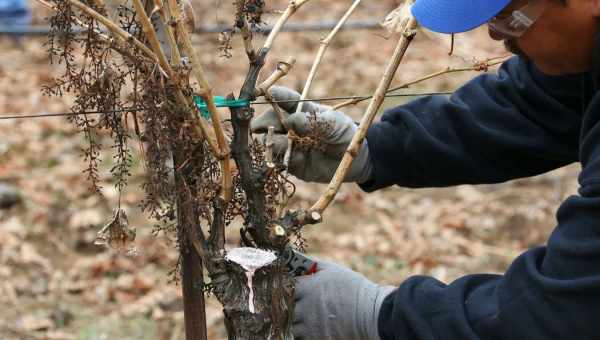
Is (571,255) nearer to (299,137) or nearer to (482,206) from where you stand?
(299,137)

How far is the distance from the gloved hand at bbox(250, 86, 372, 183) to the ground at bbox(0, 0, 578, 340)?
1.08m

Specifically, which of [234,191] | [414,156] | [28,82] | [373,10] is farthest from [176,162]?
[373,10]

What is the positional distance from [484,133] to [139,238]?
2.86 m

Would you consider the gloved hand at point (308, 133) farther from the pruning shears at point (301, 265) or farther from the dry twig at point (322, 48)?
the pruning shears at point (301, 265)

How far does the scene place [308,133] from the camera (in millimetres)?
2270

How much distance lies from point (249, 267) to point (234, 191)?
21 cm

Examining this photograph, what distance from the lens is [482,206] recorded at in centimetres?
514

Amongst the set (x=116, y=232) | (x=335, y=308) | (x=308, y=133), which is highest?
(x=308, y=133)

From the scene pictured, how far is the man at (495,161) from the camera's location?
64.4 inches

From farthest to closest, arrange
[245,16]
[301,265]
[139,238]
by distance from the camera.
Result: [139,238] → [301,265] → [245,16]

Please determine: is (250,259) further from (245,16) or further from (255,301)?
(245,16)

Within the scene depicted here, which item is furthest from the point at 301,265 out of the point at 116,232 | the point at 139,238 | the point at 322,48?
the point at 139,238

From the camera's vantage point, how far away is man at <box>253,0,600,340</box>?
1635mm

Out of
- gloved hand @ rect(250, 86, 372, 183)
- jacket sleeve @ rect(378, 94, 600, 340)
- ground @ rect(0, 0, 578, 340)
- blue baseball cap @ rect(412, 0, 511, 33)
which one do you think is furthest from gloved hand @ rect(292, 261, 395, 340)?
ground @ rect(0, 0, 578, 340)
